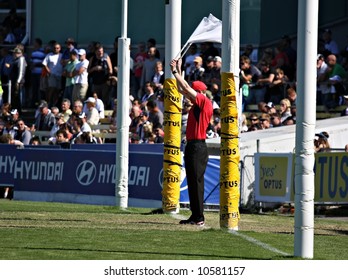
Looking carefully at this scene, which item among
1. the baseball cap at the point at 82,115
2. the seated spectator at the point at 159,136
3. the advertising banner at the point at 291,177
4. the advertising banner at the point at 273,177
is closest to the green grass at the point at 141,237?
the advertising banner at the point at 291,177

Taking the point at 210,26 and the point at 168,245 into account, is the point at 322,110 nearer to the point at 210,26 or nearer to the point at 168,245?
the point at 210,26

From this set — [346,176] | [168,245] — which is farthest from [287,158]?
[168,245]

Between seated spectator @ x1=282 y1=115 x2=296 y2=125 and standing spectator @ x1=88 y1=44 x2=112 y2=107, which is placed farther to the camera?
standing spectator @ x1=88 y1=44 x2=112 y2=107

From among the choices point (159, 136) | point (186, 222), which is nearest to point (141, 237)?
point (186, 222)

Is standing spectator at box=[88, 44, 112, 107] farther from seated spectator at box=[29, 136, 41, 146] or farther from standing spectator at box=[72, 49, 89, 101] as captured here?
seated spectator at box=[29, 136, 41, 146]

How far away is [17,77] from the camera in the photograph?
35.7 m

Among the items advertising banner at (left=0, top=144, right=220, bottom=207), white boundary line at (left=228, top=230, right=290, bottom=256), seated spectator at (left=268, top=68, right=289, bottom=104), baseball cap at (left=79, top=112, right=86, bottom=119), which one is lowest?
white boundary line at (left=228, top=230, right=290, bottom=256)

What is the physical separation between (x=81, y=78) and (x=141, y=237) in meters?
17.5

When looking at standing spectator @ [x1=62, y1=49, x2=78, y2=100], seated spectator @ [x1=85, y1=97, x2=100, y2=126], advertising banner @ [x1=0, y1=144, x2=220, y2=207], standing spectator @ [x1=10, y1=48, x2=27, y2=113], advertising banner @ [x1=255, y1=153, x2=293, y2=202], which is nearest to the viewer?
advertising banner @ [x1=255, y1=153, x2=293, y2=202]

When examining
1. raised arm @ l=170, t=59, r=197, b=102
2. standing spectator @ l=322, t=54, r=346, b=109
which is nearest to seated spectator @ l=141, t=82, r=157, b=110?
standing spectator @ l=322, t=54, r=346, b=109

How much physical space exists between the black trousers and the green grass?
0.41 meters

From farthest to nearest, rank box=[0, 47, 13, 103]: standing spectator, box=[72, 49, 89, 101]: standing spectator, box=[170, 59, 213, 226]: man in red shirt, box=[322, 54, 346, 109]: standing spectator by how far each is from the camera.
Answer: box=[0, 47, 13, 103]: standing spectator < box=[72, 49, 89, 101]: standing spectator < box=[322, 54, 346, 109]: standing spectator < box=[170, 59, 213, 226]: man in red shirt

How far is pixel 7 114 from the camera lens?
3359cm

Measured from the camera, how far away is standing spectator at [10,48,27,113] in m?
35.5
